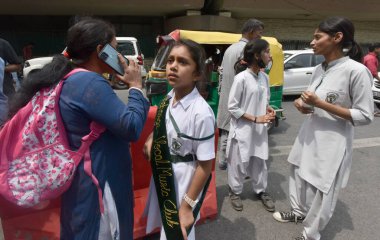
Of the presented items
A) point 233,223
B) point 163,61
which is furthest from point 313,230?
point 163,61

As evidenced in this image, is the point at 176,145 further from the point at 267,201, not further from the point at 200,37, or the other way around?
the point at 200,37

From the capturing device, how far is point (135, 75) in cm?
151

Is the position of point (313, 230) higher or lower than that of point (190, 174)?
lower

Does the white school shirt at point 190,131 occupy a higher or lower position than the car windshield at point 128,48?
higher

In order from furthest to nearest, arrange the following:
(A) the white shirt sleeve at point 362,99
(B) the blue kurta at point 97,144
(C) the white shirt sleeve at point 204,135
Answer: (A) the white shirt sleeve at point 362,99 < (C) the white shirt sleeve at point 204,135 < (B) the blue kurta at point 97,144

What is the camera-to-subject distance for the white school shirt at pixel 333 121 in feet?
7.04

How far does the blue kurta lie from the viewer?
131 cm

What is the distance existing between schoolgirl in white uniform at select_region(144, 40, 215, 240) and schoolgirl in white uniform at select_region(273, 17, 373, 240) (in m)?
0.98

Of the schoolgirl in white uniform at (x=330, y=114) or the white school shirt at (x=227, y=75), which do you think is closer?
the schoolgirl in white uniform at (x=330, y=114)

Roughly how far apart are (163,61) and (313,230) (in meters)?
4.02

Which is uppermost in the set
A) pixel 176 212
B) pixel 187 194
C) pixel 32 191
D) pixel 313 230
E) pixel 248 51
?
pixel 248 51

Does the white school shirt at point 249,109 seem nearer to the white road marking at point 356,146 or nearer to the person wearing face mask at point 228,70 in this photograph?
the person wearing face mask at point 228,70

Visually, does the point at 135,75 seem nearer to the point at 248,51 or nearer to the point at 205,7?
the point at 248,51

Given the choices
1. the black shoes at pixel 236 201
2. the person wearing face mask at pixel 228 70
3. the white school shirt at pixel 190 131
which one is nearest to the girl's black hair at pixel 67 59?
the white school shirt at pixel 190 131
